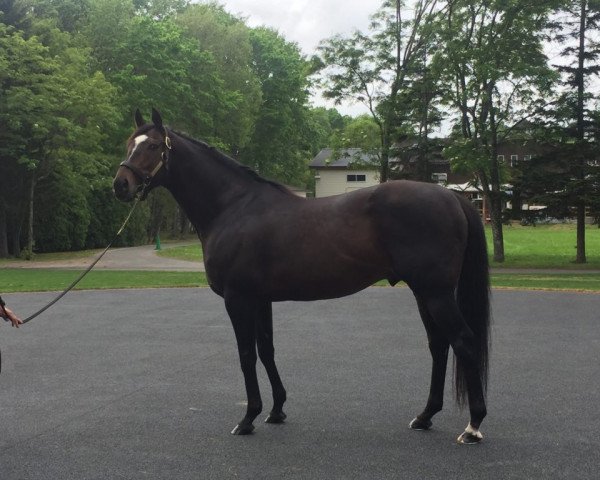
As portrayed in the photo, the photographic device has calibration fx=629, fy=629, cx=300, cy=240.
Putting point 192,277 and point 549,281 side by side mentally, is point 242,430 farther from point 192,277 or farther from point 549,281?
point 192,277

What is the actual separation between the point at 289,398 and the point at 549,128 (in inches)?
802

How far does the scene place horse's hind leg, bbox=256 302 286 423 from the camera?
16.6ft

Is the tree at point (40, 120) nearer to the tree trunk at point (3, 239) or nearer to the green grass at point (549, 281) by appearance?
the tree trunk at point (3, 239)

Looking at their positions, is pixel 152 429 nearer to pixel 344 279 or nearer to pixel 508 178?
pixel 344 279

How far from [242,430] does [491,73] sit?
62.8 feet

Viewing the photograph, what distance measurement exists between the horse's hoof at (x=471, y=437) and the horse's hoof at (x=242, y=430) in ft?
5.00

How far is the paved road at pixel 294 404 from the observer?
404 cm

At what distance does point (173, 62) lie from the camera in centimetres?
3475

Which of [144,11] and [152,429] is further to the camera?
[144,11]

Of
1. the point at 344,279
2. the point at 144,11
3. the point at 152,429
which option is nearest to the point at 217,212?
the point at 344,279

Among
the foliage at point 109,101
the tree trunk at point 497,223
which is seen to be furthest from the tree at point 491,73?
the foliage at point 109,101

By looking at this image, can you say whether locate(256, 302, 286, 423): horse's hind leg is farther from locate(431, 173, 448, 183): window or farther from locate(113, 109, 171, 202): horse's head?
locate(431, 173, 448, 183): window

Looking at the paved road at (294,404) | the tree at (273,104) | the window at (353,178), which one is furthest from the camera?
the window at (353,178)

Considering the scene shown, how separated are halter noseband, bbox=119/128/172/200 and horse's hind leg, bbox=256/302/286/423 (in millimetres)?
1356
